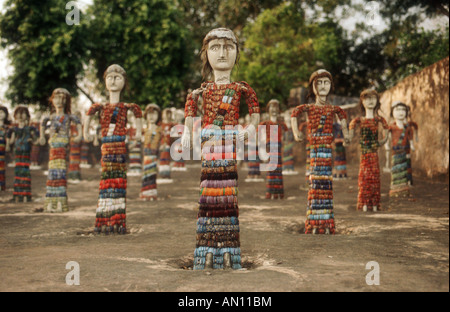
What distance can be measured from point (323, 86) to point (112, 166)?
3.34 m

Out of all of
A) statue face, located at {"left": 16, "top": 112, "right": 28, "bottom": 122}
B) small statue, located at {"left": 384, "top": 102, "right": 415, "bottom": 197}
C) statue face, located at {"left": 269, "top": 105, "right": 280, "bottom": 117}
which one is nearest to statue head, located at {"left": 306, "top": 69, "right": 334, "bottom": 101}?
small statue, located at {"left": 384, "top": 102, "right": 415, "bottom": 197}

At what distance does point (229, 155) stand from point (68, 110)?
4962 millimetres

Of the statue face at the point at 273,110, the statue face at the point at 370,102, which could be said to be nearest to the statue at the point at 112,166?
the statue face at the point at 370,102

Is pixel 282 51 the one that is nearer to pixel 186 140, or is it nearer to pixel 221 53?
pixel 221 53

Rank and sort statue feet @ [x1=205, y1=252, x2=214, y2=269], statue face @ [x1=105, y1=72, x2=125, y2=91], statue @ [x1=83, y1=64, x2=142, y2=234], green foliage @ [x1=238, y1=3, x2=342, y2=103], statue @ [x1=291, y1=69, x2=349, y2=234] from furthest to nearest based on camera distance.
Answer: green foliage @ [x1=238, y1=3, x2=342, y2=103], statue face @ [x1=105, y1=72, x2=125, y2=91], statue @ [x1=83, y1=64, x2=142, y2=234], statue @ [x1=291, y1=69, x2=349, y2=234], statue feet @ [x1=205, y1=252, x2=214, y2=269]

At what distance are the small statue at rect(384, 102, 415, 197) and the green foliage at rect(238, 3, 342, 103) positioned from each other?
8.79m

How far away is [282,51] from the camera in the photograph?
715 inches

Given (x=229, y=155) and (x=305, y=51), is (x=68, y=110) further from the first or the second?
(x=305, y=51)

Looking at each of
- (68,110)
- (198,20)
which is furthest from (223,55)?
(198,20)

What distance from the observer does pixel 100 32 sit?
1947 centimetres

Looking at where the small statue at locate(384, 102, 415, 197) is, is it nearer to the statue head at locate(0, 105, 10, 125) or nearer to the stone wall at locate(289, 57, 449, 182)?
A: the stone wall at locate(289, 57, 449, 182)

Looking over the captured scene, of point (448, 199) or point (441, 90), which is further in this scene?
point (441, 90)

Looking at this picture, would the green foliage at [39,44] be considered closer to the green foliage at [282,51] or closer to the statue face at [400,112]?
the green foliage at [282,51]

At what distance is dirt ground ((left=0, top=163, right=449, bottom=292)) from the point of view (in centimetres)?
378
